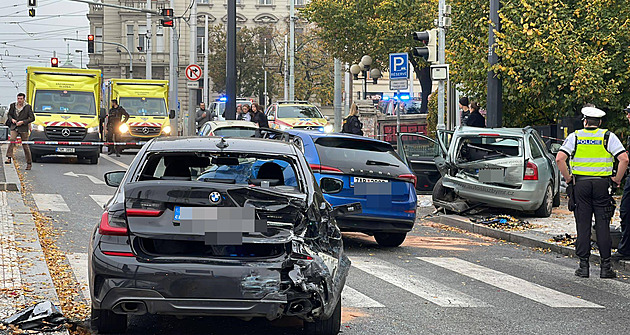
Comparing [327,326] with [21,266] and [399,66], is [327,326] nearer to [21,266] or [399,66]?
[21,266]

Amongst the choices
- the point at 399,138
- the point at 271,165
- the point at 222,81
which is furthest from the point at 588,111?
the point at 222,81

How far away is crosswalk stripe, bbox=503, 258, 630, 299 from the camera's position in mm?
9727

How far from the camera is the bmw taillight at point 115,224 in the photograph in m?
6.05

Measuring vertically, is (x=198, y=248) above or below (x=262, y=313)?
above

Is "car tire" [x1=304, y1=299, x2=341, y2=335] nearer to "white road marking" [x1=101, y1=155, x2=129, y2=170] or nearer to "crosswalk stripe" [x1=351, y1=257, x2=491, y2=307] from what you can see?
"crosswalk stripe" [x1=351, y1=257, x2=491, y2=307]

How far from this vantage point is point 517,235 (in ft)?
45.3

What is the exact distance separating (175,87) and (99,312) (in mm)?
38442

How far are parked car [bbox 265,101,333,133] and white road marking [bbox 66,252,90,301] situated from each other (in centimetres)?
2242

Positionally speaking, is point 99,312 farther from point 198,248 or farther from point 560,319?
point 560,319

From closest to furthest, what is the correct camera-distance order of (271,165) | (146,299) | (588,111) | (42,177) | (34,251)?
(146,299) → (271,165) → (34,251) → (588,111) → (42,177)

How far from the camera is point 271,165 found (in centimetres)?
714

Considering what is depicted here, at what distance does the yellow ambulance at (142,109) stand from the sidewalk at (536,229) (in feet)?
60.2

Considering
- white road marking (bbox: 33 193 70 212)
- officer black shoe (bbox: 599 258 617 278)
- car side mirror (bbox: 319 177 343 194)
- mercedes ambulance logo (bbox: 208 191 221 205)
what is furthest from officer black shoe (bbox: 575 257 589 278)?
white road marking (bbox: 33 193 70 212)

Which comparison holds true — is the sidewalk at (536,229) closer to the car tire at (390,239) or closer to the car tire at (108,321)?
the car tire at (390,239)
